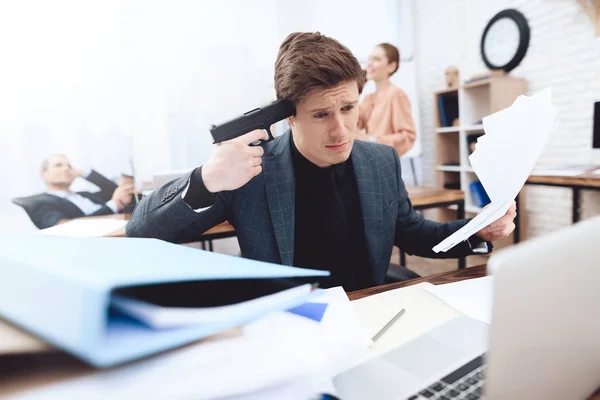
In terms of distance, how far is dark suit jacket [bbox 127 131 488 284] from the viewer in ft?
3.09

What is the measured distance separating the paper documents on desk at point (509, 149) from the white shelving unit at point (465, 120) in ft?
8.77

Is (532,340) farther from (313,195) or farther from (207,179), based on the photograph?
(313,195)

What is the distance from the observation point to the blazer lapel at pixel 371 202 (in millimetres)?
1108

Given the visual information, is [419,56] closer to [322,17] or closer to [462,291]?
[322,17]

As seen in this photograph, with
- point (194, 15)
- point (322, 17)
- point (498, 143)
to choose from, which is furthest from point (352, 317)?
point (322, 17)

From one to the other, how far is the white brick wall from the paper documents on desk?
104 inches

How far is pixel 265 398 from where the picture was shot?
28 cm

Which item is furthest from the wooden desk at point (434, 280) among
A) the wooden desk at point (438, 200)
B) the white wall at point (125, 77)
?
the white wall at point (125, 77)

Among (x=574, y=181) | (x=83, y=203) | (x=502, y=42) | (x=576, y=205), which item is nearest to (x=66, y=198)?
(x=83, y=203)

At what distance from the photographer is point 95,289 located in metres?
0.23

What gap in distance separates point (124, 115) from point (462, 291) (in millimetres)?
3079

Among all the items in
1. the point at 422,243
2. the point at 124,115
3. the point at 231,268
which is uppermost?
the point at 124,115

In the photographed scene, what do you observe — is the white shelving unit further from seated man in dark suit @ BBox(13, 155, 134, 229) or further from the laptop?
the laptop

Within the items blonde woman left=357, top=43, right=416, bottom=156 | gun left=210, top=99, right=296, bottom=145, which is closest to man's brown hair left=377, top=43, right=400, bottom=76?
blonde woman left=357, top=43, right=416, bottom=156
